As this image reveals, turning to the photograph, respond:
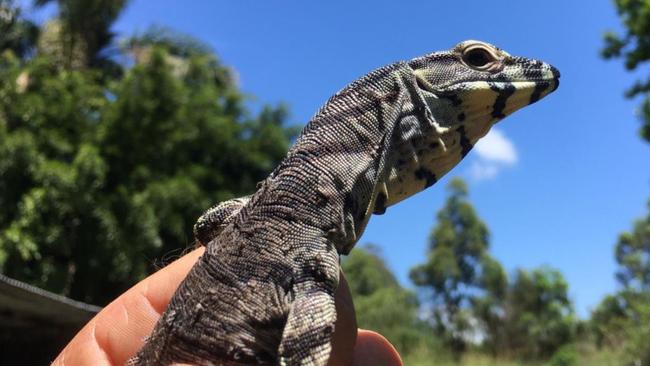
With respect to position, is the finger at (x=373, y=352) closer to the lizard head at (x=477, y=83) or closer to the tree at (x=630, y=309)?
the lizard head at (x=477, y=83)

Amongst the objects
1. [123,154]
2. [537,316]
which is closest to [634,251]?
[537,316]

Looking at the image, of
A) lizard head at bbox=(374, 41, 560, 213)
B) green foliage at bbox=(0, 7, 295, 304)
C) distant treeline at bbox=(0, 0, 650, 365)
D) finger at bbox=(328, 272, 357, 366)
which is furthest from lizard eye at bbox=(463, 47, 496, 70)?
green foliage at bbox=(0, 7, 295, 304)

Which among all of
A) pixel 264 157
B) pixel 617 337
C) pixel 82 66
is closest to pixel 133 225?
pixel 264 157

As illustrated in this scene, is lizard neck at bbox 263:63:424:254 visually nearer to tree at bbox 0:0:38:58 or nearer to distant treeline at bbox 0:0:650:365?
distant treeline at bbox 0:0:650:365

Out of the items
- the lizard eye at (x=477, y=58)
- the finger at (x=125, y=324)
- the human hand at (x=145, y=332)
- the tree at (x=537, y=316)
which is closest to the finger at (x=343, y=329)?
the human hand at (x=145, y=332)

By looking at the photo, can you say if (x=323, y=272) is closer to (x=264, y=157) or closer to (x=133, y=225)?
(x=133, y=225)

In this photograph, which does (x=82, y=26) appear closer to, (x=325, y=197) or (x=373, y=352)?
(x=373, y=352)
